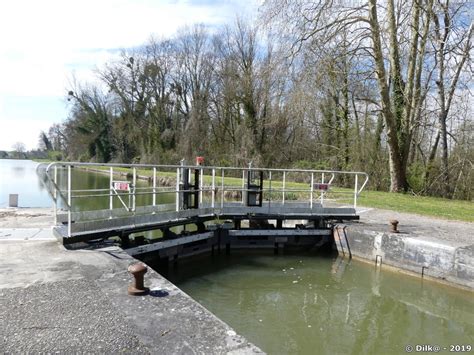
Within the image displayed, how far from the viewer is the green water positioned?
5.48m

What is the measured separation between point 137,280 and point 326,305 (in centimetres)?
378

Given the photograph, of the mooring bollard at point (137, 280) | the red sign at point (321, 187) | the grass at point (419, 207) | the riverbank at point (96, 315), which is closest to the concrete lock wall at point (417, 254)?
the red sign at point (321, 187)

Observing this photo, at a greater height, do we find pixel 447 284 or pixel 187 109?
pixel 187 109

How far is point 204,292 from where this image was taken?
7.32 meters

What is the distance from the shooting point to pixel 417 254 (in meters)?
8.30

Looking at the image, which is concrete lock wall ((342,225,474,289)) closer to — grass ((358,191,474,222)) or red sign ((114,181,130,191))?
grass ((358,191,474,222))

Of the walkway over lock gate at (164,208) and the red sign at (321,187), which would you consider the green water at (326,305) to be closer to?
the walkway over lock gate at (164,208)

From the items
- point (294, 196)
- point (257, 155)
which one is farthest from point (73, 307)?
point (257, 155)

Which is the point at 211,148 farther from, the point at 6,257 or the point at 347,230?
the point at 6,257

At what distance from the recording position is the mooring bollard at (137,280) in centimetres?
430

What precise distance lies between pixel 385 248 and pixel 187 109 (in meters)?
33.0

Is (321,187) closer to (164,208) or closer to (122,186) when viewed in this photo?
(164,208)

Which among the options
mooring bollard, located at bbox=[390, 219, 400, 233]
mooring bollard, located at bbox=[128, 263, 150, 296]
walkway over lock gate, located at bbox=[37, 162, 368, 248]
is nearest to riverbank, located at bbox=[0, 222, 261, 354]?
mooring bollard, located at bbox=[128, 263, 150, 296]

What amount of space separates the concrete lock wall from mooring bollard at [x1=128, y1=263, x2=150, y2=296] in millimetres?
6173
